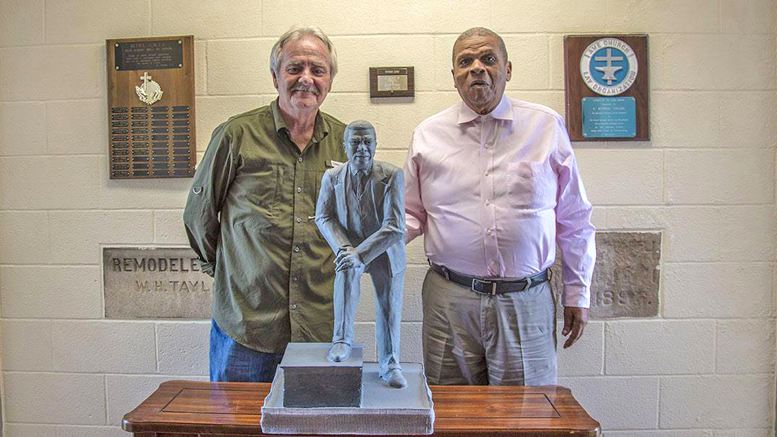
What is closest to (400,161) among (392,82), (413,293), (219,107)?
(392,82)

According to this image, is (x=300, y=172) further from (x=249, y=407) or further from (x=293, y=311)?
(x=249, y=407)

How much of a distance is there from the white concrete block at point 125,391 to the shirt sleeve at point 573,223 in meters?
1.61

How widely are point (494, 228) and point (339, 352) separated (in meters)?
0.70

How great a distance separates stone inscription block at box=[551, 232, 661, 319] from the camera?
2.33 meters

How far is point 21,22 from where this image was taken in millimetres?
2371

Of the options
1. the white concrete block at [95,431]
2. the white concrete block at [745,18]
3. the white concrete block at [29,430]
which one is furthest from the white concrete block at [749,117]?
the white concrete block at [29,430]

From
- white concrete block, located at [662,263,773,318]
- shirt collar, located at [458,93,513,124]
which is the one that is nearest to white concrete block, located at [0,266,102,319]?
shirt collar, located at [458,93,513,124]

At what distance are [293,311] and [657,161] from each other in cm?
159

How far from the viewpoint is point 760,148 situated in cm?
232

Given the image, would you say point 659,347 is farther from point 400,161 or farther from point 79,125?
point 79,125

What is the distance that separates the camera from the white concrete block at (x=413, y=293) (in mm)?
2348

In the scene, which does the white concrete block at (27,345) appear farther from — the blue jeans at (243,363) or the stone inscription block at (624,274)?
the stone inscription block at (624,274)

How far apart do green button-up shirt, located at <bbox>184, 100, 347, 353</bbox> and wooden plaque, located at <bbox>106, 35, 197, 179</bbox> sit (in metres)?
0.62

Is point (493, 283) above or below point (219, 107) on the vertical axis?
below
